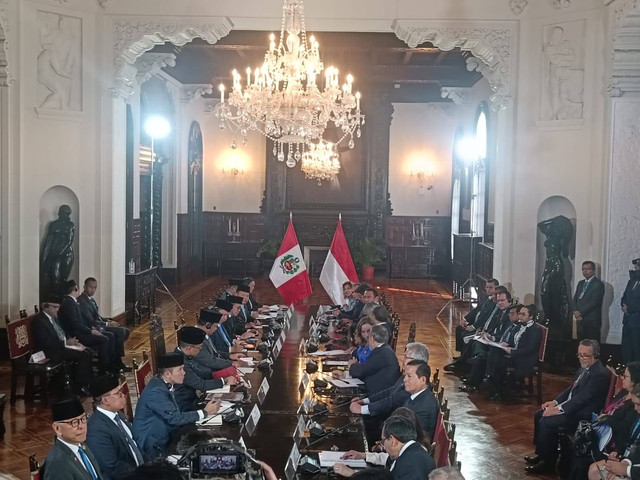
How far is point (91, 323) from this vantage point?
10320mm

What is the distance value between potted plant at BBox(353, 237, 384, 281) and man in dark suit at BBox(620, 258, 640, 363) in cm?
1077

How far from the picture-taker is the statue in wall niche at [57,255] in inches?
456

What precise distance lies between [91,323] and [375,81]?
11.0 m

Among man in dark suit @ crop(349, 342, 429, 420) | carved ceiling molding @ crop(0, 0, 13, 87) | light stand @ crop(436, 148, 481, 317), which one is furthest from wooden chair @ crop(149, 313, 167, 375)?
light stand @ crop(436, 148, 481, 317)

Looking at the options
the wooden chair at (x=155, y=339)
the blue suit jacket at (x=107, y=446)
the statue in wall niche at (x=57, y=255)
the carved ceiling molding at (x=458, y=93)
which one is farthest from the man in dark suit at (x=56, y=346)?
the carved ceiling molding at (x=458, y=93)

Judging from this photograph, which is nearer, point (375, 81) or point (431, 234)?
point (375, 81)

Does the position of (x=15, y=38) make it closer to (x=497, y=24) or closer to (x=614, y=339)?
(x=497, y=24)

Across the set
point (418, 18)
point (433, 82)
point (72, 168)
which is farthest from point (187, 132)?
point (418, 18)

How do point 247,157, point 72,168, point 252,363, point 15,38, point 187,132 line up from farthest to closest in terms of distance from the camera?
point 247,157, point 187,132, point 72,168, point 15,38, point 252,363

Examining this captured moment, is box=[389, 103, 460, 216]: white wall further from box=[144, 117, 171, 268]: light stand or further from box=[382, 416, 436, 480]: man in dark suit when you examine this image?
box=[382, 416, 436, 480]: man in dark suit

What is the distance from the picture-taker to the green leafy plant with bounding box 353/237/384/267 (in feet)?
67.4

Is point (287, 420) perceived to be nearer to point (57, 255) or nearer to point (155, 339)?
point (155, 339)

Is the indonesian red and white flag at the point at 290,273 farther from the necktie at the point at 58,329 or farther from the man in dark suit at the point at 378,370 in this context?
the man in dark suit at the point at 378,370

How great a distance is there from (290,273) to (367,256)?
8.23 m
